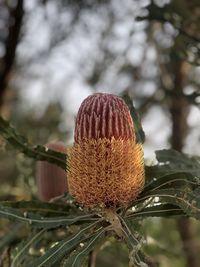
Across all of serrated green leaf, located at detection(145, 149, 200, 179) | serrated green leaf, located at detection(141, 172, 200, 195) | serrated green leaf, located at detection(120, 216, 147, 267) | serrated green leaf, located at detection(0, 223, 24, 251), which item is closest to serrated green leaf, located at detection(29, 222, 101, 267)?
serrated green leaf, located at detection(120, 216, 147, 267)

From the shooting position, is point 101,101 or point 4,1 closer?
point 101,101

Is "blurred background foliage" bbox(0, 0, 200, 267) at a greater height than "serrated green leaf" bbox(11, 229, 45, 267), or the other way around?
"blurred background foliage" bbox(0, 0, 200, 267)

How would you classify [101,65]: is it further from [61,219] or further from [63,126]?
[61,219]

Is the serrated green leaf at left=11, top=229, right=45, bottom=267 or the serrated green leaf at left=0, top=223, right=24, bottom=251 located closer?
the serrated green leaf at left=11, top=229, right=45, bottom=267

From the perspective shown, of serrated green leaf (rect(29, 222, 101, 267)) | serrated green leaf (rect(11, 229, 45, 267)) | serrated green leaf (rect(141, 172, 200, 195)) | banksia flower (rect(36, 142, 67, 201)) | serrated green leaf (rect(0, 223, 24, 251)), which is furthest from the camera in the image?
banksia flower (rect(36, 142, 67, 201))

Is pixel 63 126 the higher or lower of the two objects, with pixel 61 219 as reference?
higher

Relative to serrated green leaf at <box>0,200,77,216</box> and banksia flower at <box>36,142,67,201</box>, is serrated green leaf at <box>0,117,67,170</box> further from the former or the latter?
banksia flower at <box>36,142,67,201</box>

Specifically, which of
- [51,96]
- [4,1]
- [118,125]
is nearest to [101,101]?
[118,125]
